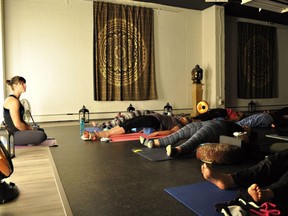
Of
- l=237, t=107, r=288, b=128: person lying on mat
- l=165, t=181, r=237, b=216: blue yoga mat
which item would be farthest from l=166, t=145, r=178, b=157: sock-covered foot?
l=237, t=107, r=288, b=128: person lying on mat

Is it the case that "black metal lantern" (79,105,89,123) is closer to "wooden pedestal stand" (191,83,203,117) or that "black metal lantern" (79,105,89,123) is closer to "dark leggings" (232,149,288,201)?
"wooden pedestal stand" (191,83,203,117)

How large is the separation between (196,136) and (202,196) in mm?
1009

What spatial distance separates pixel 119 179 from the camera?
2.00 meters

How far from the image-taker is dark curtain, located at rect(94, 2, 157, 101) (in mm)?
5703

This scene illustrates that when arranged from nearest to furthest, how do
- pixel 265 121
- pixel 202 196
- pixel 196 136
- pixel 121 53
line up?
pixel 202 196
pixel 196 136
pixel 265 121
pixel 121 53

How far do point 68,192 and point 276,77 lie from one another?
24.8 feet

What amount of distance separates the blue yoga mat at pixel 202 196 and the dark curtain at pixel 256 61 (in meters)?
5.80

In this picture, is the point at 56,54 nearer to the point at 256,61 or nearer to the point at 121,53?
the point at 121,53

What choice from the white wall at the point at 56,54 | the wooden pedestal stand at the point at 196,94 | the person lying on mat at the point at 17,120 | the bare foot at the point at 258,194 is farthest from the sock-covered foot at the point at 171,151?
the wooden pedestal stand at the point at 196,94

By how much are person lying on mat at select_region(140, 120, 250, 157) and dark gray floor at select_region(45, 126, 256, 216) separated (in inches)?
4.5

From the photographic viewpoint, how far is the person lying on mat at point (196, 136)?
2541 mm

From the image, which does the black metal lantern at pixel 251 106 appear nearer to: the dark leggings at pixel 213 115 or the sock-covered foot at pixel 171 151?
the dark leggings at pixel 213 115

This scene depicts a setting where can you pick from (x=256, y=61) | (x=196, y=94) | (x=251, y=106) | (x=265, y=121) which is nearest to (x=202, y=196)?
(x=265, y=121)

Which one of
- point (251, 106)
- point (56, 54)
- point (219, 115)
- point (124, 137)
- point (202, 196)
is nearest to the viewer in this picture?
point (202, 196)
